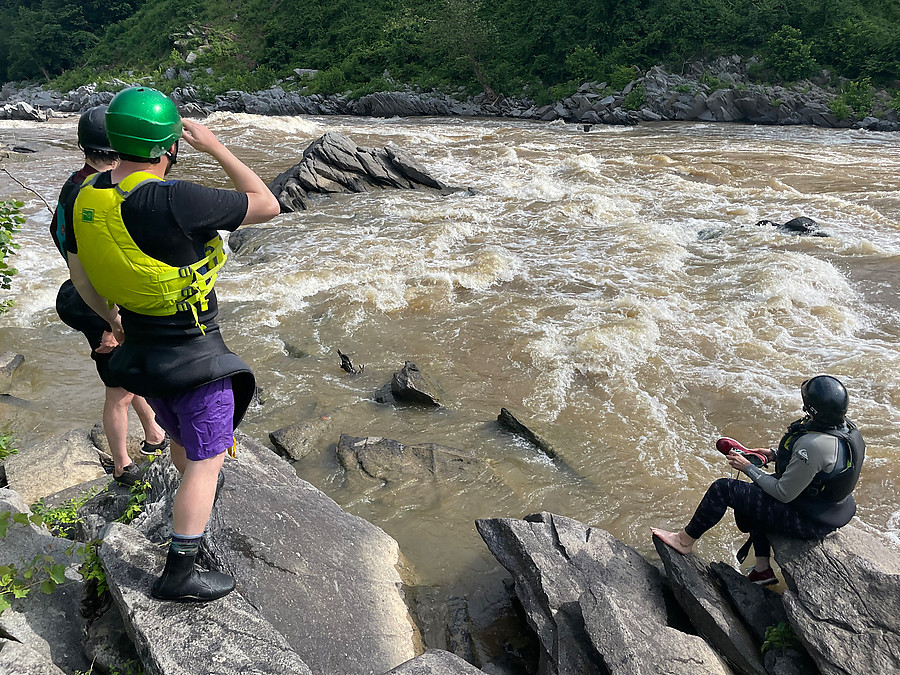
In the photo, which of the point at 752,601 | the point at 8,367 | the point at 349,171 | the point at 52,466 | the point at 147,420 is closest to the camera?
the point at 752,601

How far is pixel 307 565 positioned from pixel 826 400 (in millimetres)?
2943

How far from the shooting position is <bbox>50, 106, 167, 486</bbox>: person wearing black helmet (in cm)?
337

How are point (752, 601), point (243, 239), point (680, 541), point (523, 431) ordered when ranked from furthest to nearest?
point (243, 239)
point (523, 431)
point (680, 541)
point (752, 601)

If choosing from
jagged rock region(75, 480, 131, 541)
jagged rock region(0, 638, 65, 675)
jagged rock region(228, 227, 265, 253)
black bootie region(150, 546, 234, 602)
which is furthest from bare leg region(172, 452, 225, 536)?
jagged rock region(228, 227, 265, 253)

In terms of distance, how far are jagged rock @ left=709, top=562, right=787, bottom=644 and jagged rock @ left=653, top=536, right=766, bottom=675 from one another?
4 cm

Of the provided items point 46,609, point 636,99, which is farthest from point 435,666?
point 636,99

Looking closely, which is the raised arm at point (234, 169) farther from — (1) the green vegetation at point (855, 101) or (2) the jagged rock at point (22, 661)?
(1) the green vegetation at point (855, 101)

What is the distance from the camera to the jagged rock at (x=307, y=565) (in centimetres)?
303

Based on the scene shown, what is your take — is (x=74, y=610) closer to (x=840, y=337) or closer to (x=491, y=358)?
(x=491, y=358)

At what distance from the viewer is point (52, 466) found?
466 cm

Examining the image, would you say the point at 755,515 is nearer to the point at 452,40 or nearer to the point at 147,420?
the point at 147,420

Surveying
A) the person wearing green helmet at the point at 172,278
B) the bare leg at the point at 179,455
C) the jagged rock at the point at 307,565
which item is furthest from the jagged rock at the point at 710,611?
the bare leg at the point at 179,455

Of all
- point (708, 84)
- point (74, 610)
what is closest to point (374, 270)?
point (74, 610)

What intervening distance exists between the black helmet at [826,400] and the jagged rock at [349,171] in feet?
44.6
